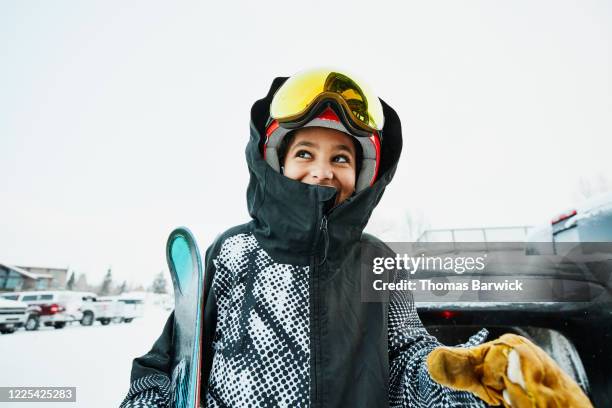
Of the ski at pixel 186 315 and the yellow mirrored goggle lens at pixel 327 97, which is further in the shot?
the yellow mirrored goggle lens at pixel 327 97

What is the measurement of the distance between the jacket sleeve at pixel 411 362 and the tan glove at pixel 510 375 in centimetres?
17

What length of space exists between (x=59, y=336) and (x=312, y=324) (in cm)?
1453

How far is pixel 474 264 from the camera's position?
265cm

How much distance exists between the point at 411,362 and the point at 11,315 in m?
16.3

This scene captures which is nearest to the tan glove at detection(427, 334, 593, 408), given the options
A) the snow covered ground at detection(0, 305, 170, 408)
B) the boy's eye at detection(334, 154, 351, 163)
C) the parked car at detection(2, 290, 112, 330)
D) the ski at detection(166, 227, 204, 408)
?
the ski at detection(166, 227, 204, 408)

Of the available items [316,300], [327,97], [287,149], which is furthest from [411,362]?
[327,97]

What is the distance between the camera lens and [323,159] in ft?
5.98

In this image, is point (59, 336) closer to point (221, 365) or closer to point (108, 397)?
point (108, 397)

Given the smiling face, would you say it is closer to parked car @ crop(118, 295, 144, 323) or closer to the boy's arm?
the boy's arm

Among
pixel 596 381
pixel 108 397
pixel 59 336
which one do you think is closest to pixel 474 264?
pixel 596 381

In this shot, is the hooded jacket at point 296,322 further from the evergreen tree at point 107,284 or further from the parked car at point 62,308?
the evergreen tree at point 107,284

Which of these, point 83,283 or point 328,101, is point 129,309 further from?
point 83,283

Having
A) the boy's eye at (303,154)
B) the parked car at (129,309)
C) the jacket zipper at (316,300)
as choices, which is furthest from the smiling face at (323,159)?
the parked car at (129,309)

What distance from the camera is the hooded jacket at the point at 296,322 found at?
144 centimetres
